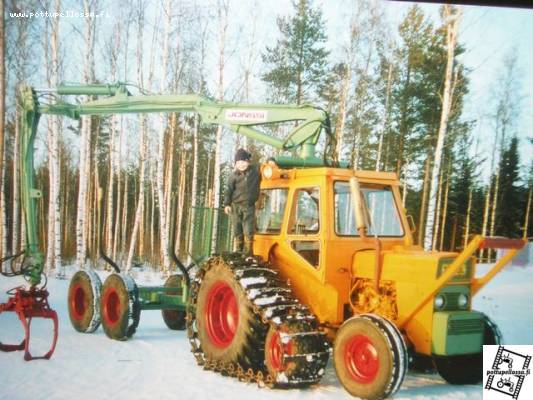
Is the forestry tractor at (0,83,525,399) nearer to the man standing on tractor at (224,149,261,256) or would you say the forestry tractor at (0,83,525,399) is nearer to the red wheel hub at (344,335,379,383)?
the red wheel hub at (344,335,379,383)

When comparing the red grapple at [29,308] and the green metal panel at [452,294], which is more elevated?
the green metal panel at [452,294]

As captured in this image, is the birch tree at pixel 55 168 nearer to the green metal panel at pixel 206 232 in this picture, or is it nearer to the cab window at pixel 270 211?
the green metal panel at pixel 206 232

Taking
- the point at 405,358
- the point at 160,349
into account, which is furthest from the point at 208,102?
the point at 405,358

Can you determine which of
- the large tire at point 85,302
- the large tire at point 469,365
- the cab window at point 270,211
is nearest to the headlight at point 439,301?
the large tire at point 469,365

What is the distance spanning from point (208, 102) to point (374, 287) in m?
2.57

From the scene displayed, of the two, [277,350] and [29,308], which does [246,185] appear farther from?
[29,308]

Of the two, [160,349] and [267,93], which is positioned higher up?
[267,93]

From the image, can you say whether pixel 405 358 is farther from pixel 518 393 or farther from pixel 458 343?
pixel 518 393

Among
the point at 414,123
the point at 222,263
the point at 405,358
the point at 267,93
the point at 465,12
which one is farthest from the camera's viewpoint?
the point at 414,123

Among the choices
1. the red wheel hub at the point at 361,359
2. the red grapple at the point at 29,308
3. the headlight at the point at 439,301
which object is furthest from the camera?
the red grapple at the point at 29,308

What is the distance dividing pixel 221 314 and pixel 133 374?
35.5 inches

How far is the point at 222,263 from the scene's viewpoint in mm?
4602

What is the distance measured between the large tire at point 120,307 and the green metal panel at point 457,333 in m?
3.12

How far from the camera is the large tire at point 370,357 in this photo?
3.54 metres
